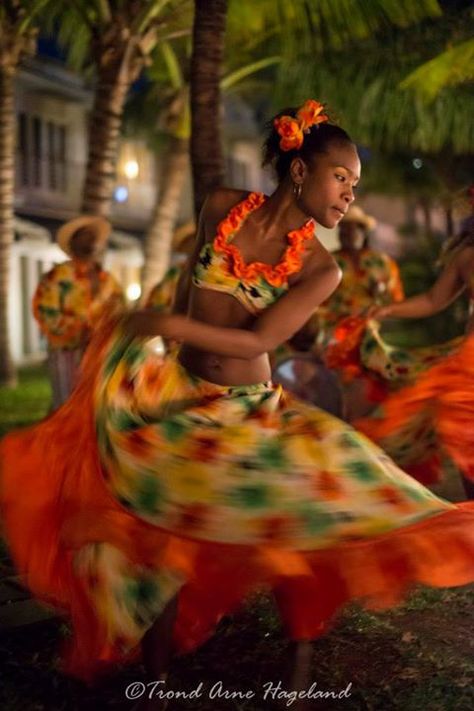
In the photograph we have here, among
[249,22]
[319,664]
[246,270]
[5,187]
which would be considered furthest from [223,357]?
[5,187]

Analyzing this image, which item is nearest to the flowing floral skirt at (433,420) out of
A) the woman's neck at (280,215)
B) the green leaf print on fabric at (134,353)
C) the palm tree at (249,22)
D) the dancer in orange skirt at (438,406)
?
the dancer in orange skirt at (438,406)

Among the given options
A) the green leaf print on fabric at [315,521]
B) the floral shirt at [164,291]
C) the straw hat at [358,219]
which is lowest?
the green leaf print on fabric at [315,521]

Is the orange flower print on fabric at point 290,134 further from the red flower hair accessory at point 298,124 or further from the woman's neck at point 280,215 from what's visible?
the woman's neck at point 280,215

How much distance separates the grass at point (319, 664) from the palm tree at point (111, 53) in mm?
7635

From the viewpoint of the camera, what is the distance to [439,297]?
532 cm

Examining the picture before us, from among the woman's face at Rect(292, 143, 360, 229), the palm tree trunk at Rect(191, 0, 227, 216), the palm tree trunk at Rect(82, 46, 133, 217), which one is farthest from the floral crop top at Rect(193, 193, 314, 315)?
the palm tree trunk at Rect(82, 46, 133, 217)

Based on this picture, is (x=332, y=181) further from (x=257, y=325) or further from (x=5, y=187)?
(x=5, y=187)

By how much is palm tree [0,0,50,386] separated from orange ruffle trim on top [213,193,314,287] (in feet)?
32.9

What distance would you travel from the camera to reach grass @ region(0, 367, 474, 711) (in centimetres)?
360

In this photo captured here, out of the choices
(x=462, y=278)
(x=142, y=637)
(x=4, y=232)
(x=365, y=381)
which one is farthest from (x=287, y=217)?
(x=4, y=232)

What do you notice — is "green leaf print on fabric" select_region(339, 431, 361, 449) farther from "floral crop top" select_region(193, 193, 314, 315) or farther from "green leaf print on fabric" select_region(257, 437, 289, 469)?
"floral crop top" select_region(193, 193, 314, 315)

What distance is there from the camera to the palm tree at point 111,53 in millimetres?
10945

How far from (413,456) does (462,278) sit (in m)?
0.96

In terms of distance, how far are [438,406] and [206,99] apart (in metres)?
3.67
